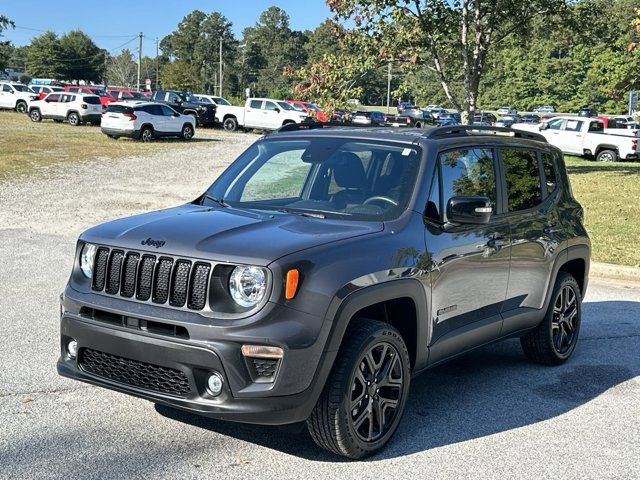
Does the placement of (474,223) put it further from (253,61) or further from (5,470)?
(253,61)

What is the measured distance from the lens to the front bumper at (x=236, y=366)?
157 inches

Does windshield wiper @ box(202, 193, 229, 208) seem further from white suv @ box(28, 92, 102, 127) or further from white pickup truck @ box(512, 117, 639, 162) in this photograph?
white suv @ box(28, 92, 102, 127)

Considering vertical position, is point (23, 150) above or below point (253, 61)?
below

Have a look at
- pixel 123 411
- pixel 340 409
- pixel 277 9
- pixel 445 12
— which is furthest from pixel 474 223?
pixel 277 9

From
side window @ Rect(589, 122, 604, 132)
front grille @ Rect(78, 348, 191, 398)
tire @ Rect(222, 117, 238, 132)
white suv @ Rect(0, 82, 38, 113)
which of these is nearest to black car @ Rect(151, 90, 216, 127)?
tire @ Rect(222, 117, 238, 132)

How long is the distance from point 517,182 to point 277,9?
16753 centimetres

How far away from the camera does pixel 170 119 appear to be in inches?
1339

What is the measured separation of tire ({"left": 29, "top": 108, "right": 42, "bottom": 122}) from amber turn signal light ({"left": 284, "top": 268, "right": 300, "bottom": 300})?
40.8m

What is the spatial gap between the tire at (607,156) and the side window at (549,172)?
2464 centimetres

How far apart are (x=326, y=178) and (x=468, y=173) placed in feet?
3.22

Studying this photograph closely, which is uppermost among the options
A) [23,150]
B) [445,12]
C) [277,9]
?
[277,9]

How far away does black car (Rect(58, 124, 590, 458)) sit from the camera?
4051 millimetres

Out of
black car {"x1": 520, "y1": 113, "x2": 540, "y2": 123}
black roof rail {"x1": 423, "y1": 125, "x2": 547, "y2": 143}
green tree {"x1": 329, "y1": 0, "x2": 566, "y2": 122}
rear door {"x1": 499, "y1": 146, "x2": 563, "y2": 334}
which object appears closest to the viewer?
black roof rail {"x1": 423, "y1": 125, "x2": 547, "y2": 143}

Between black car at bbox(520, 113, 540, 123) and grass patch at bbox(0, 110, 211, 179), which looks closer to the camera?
grass patch at bbox(0, 110, 211, 179)
